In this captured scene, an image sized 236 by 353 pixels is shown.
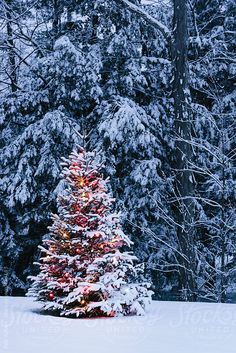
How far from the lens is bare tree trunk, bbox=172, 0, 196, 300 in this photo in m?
11.1

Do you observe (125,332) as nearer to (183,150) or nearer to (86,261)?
(86,261)

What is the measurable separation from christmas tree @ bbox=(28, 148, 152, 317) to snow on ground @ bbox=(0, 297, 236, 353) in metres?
0.25

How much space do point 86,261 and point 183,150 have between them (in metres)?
5.00

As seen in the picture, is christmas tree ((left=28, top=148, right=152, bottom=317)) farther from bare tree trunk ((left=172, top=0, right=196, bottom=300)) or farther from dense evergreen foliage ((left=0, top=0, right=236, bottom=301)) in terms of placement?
dense evergreen foliage ((left=0, top=0, right=236, bottom=301))

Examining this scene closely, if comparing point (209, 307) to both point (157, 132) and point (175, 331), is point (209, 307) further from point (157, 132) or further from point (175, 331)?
point (157, 132)

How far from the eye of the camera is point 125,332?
5.83 metres

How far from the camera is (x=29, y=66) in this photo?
14.0m

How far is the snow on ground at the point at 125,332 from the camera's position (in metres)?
5.00

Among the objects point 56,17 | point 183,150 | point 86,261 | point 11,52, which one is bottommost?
point 86,261

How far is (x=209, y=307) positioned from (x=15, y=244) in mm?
6744

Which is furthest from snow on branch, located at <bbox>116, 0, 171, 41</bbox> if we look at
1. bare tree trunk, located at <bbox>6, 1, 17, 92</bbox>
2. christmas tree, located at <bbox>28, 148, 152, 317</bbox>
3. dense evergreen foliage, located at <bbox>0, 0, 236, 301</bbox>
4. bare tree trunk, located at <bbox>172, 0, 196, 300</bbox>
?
christmas tree, located at <bbox>28, 148, 152, 317</bbox>

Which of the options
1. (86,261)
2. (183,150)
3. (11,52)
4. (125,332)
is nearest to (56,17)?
(11,52)

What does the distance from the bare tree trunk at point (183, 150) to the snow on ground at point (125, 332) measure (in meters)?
3.39

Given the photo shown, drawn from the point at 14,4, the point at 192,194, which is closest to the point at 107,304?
the point at 192,194
